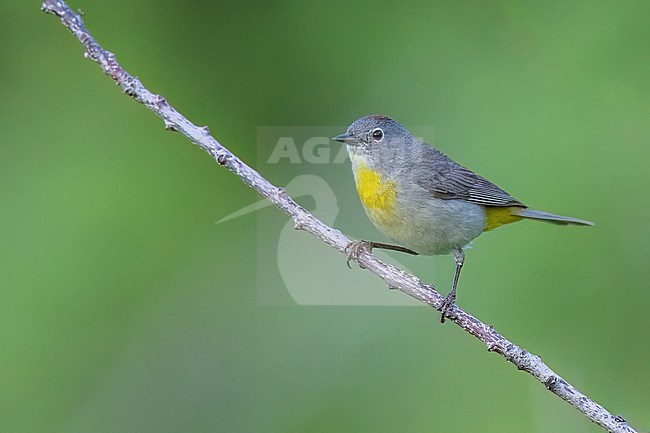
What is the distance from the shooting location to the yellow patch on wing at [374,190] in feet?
12.5

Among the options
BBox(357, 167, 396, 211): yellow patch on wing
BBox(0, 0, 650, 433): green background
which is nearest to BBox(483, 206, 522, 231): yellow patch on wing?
BBox(0, 0, 650, 433): green background

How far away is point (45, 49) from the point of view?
521 cm

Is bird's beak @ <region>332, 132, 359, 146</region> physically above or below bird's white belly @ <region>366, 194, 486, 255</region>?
above

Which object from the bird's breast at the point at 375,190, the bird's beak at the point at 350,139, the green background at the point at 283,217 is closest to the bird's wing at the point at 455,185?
the bird's breast at the point at 375,190

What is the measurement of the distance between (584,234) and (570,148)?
0.57 m

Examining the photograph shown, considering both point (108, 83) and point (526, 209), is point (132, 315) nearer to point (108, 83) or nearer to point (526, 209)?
point (108, 83)

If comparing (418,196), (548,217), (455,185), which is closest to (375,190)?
(418,196)

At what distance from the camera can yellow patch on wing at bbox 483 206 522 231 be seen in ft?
13.9

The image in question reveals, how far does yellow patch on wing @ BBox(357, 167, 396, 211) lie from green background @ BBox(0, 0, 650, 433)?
110cm

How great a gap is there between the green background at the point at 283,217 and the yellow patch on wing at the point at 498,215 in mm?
500

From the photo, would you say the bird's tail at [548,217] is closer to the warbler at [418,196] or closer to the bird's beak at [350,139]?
the warbler at [418,196]

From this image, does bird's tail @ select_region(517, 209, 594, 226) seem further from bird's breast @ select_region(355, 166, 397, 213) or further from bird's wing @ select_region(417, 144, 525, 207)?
bird's breast @ select_region(355, 166, 397, 213)

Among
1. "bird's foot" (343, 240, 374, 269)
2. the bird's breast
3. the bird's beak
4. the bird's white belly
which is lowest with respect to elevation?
"bird's foot" (343, 240, 374, 269)

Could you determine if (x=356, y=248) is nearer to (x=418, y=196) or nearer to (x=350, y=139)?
(x=418, y=196)
